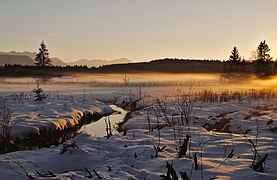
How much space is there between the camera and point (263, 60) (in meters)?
48.9

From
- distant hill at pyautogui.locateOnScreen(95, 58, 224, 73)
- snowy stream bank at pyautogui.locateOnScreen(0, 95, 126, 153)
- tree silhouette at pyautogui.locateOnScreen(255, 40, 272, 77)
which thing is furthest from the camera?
distant hill at pyautogui.locateOnScreen(95, 58, 224, 73)

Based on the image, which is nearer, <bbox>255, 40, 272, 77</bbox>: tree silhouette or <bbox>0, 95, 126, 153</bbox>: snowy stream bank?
<bbox>0, 95, 126, 153</bbox>: snowy stream bank

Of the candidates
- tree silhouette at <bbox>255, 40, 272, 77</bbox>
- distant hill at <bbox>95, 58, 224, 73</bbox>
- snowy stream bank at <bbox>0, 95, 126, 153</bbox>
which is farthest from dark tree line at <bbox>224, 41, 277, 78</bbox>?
snowy stream bank at <bbox>0, 95, 126, 153</bbox>

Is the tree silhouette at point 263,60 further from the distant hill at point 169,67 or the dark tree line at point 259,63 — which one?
the distant hill at point 169,67

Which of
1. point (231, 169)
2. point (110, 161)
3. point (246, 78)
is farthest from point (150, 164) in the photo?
point (246, 78)

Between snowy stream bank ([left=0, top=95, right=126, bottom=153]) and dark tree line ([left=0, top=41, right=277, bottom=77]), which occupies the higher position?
dark tree line ([left=0, top=41, right=277, bottom=77])

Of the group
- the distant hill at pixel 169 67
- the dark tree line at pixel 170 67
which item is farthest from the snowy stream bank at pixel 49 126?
the distant hill at pixel 169 67

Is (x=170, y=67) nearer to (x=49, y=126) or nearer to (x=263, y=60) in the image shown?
(x=263, y=60)

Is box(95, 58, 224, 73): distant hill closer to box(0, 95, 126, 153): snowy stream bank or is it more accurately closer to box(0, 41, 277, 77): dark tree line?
box(0, 41, 277, 77): dark tree line

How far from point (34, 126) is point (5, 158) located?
428 centimetres

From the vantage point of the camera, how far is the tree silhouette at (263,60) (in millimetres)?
48688

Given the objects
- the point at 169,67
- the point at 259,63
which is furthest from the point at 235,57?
the point at 169,67

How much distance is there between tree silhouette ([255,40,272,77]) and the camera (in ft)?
160

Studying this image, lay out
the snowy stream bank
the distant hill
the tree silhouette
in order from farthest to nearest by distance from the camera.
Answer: the distant hill → the tree silhouette → the snowy stream bank
